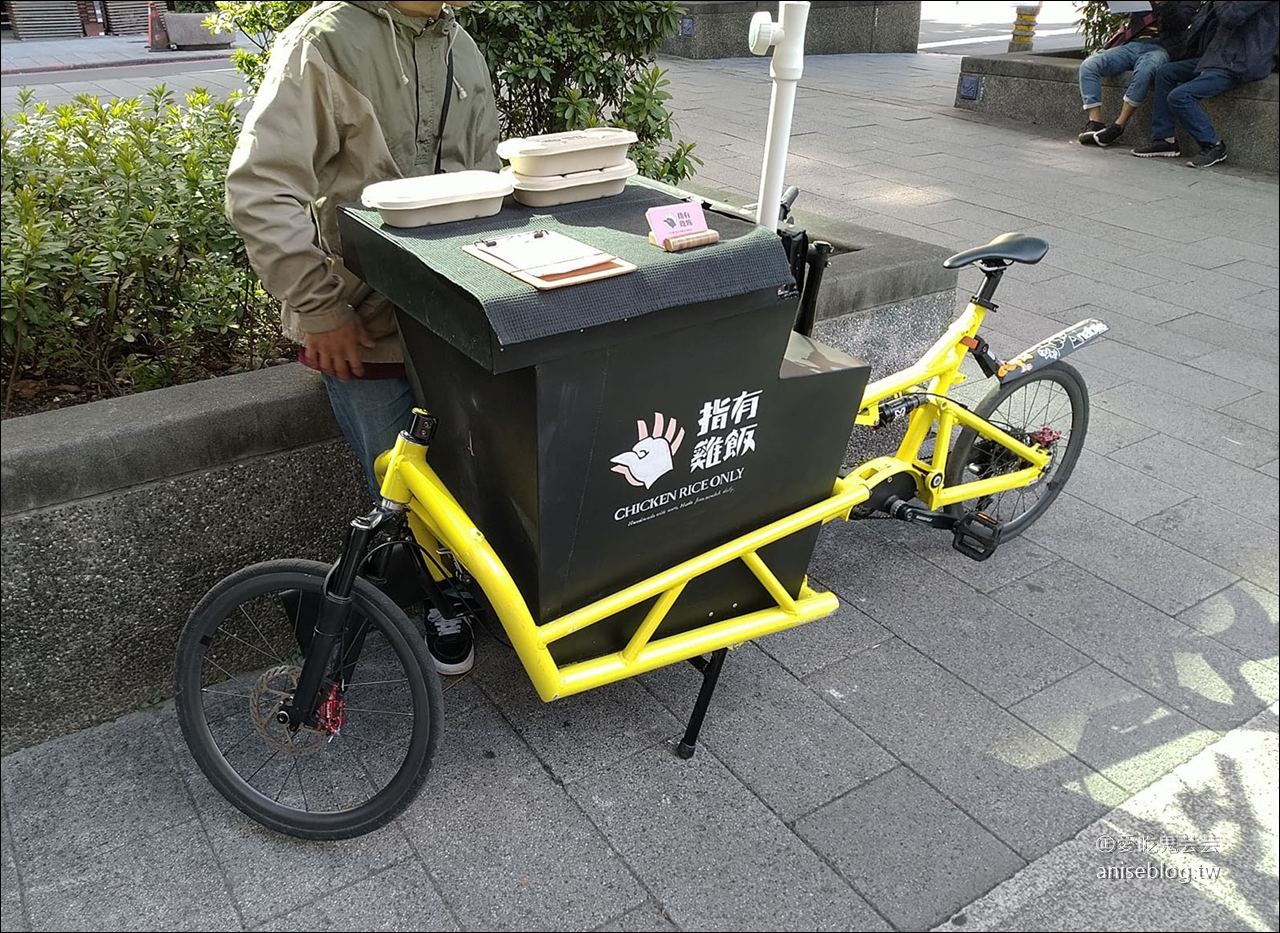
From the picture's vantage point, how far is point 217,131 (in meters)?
3.38

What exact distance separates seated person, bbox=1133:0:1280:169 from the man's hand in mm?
6660

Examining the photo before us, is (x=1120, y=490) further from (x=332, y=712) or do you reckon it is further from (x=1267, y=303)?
(x=332, y=712)

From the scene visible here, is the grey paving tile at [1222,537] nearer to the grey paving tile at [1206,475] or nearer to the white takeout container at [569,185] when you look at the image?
the grey paving tile at [1206,475]

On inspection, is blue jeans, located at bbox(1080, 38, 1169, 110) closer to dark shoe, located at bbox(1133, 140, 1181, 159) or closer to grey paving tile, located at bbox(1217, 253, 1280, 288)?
dark shoe, located at bbox(1133, 140, 1181, 159)

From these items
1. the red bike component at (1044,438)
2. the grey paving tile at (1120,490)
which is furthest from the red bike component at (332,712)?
the grey paving tile at (1120,490)

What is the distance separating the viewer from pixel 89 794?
2.45 metres

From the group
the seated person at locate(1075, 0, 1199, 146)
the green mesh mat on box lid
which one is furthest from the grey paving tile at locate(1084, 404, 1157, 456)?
the seated person at locate(1075, 0, 1199, 146)

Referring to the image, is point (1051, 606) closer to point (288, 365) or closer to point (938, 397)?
point (938, 397)

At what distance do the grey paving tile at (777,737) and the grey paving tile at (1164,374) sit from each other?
7.61 ft

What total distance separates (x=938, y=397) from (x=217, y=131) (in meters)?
2.51

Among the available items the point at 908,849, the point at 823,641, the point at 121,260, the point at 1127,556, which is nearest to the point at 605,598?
the point at 908,849

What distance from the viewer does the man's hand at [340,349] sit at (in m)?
2.38

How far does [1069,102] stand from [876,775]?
347 inches

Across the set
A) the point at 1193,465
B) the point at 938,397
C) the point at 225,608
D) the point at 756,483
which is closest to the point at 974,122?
the point at 1193,465
